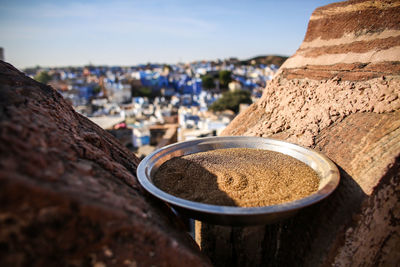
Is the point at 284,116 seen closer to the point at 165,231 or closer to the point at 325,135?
the point at 325,135

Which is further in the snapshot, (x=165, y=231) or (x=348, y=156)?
(x=348, y=156)

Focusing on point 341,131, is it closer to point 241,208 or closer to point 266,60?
point 241,208

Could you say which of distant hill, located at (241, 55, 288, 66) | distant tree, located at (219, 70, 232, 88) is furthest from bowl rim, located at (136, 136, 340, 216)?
distant hill, located at (241, 55, 288, 66)

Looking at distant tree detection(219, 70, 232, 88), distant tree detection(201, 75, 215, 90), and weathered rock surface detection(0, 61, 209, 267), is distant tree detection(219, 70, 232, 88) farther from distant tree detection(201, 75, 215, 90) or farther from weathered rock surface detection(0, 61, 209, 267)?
weathered rock surface detection(0, 61, 209, 267)

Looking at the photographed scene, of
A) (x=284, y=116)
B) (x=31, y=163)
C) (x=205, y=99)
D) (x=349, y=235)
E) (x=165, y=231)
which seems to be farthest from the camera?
(x=205, y=99)

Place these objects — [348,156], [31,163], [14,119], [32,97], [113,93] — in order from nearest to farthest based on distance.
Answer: [31,163] → [14,119] → [32,97] → [348,156] → [113,93]

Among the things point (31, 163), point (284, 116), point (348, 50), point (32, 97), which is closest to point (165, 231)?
point (31, 163)

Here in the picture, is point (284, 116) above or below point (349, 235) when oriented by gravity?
above
